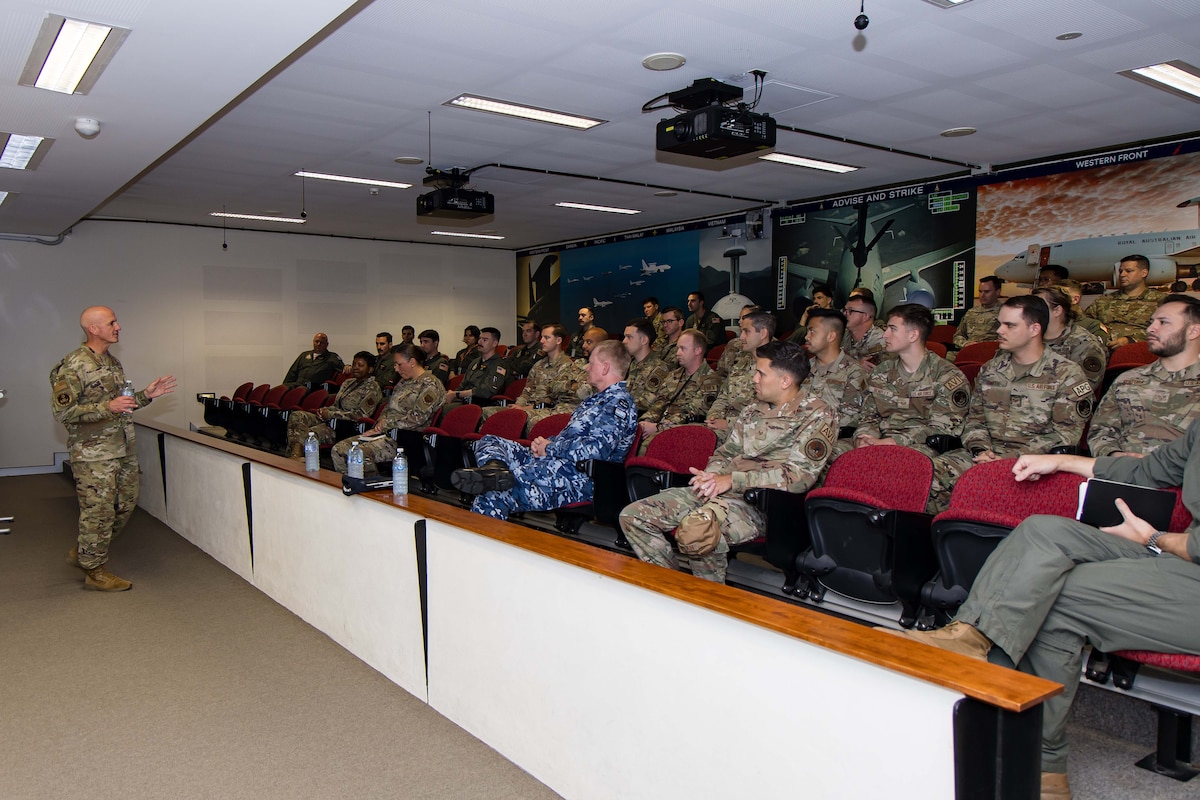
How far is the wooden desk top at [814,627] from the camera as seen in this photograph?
150cm

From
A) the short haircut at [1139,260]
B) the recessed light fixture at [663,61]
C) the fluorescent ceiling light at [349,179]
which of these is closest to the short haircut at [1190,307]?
the recessed light fixture at [663,61]

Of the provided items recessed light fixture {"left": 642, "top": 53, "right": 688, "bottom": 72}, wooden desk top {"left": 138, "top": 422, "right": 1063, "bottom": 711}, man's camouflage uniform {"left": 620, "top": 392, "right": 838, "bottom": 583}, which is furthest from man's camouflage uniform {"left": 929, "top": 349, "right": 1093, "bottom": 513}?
recessed light fixture {"left": 642, "top": 53, "right": 688, "bottom": 72}

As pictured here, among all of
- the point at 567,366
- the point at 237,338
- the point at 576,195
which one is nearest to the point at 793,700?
the point at 567,366

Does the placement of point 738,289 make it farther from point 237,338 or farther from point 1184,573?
point 1184,573

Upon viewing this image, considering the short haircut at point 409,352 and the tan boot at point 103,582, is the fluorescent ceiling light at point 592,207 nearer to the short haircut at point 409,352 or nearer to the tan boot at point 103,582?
the short haircut at point 409,352

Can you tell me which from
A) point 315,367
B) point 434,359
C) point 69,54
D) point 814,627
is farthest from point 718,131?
point 315,367

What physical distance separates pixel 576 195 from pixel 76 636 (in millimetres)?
7426

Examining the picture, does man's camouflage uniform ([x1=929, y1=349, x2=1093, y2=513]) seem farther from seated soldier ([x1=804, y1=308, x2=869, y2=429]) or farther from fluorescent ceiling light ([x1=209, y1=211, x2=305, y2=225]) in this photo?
fluorescent ceiling light ([x1=209, y1=211, x2=305, y2=225])

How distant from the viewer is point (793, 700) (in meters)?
1.77

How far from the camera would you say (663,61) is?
5.36 m

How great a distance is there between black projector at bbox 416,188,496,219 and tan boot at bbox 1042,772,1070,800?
706 centimetres

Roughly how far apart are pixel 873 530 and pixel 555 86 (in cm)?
410

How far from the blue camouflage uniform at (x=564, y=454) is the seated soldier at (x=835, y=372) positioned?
1468 millimetres

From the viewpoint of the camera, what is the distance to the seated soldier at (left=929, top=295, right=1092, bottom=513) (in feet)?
13.2
